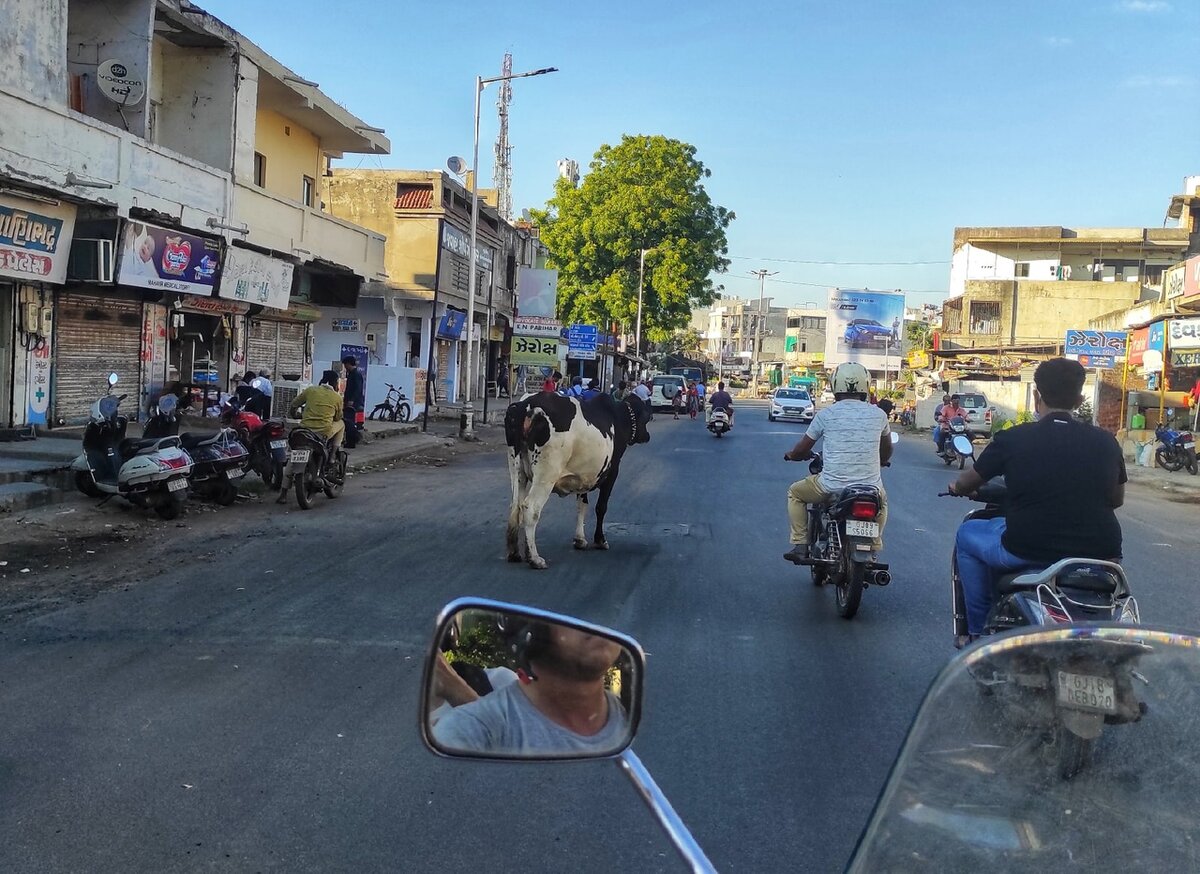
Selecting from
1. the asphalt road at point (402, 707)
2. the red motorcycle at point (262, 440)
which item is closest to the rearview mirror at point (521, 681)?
the asphalt road at point (402, 707)

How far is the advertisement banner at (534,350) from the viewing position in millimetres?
28228

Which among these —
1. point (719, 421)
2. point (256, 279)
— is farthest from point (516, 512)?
point (719, 421)

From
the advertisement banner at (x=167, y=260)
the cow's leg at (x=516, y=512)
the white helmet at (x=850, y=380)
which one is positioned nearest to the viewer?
the white helmet at (x=850, y=380)

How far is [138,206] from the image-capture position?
658 inches

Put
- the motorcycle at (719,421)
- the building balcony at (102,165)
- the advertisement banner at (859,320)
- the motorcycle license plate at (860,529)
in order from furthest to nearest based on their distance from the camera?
1. the advertisement banner at (859,320)
2. the motorcycle at (719,421)
3. the building balcony at (102,165)
4. the motorcycle license plate at (860,529)

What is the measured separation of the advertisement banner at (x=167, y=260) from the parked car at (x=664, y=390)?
93.5 feet

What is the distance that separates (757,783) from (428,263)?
34.1m

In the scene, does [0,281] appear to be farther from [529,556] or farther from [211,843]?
[211,843]

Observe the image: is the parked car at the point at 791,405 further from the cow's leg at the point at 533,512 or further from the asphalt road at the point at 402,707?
the cow's leg at the point at 533,512

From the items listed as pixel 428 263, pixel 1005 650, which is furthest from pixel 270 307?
pixel 1005 650

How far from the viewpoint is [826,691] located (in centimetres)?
578

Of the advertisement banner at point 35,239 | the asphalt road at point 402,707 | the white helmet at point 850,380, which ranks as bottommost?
the asphalt road at point 402,707

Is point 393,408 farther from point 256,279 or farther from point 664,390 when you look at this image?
point 664,390

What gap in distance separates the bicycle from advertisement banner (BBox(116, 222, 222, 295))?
28.6 feet
